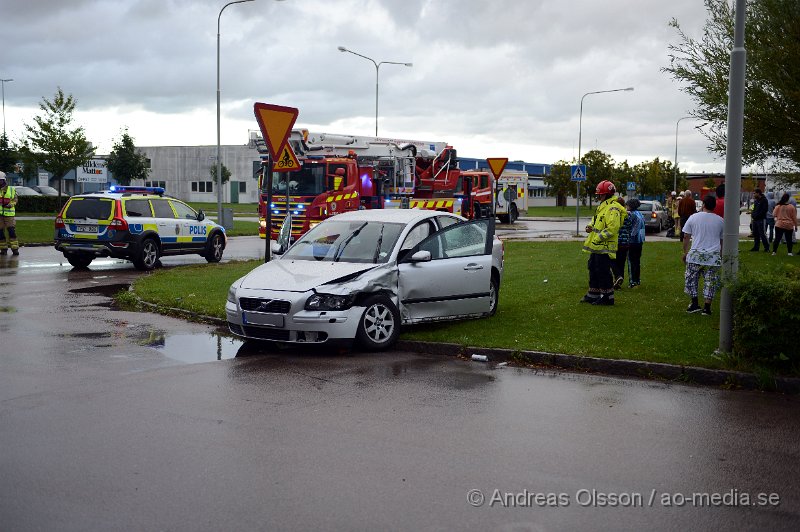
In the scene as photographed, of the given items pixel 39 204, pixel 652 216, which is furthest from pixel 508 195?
pixel 39 204

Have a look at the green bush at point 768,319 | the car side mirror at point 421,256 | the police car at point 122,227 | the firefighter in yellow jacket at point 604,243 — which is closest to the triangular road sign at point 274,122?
the car side mirror at point 421,256

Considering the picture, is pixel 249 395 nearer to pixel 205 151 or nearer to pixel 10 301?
pixel 10 301

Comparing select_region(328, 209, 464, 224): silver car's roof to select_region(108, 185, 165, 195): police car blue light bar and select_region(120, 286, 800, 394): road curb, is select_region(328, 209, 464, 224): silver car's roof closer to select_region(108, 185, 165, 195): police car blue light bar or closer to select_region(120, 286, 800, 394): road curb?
select_region(120, 286, 800, 394): road curb

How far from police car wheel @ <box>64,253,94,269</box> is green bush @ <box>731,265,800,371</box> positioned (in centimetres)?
1505

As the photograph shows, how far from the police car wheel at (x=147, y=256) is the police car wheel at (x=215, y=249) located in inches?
66.1

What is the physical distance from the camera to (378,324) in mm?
9891

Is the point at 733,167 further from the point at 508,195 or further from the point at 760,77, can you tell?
the point at 508,195

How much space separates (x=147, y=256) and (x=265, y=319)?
1109cm

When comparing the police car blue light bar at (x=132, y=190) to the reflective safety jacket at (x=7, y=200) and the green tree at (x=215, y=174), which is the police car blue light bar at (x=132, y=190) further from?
the green tree at (x=215, y=174)

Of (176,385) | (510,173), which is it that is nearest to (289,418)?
(176,385)

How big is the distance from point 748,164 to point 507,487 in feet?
38.4

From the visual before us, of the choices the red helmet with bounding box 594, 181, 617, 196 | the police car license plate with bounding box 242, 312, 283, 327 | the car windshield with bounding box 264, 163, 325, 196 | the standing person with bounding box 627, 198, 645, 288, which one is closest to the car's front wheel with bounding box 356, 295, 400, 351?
the police car license plate with bounding box 242, 312, 283, 327

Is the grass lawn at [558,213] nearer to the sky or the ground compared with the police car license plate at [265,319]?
nearer to the sky

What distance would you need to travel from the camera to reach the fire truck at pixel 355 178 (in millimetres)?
23875
